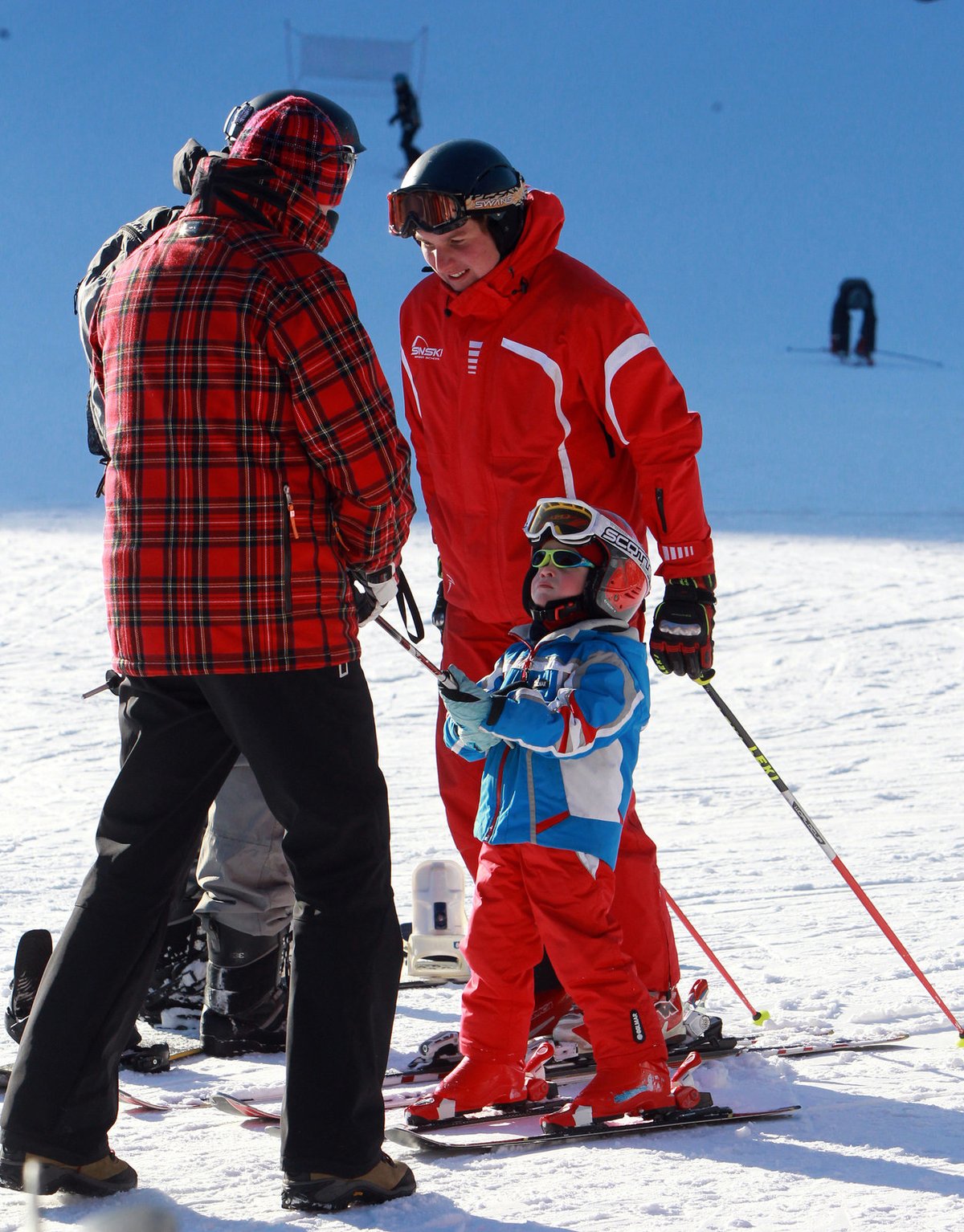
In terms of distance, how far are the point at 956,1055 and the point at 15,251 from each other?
20.6m

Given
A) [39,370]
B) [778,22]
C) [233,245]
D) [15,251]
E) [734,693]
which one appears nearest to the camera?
[233,245]

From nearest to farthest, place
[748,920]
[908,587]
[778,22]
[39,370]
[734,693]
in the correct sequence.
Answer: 1. [748,920]
2. [734,693]
3. [908,587]
4. [39,370]
5. [778,22]

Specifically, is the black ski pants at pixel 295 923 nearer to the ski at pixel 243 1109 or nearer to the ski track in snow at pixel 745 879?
the ski track in snow at pixel 745 879

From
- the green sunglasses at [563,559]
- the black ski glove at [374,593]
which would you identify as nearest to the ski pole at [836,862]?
the green sunglasses at [563,559]

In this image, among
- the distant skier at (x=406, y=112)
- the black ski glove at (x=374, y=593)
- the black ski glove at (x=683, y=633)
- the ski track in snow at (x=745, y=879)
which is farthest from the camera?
the distant skier at (x=406, y=112)

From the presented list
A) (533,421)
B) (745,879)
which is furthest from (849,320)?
(533,421)

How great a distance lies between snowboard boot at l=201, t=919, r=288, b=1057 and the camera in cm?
264

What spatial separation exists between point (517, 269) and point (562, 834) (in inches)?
38.8

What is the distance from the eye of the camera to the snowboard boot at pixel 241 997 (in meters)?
2.64

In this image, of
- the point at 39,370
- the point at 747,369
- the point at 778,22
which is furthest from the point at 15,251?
the point at 778,22

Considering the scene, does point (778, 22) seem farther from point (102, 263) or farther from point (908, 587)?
point (102, 263)

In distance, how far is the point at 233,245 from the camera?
1899 millimetres

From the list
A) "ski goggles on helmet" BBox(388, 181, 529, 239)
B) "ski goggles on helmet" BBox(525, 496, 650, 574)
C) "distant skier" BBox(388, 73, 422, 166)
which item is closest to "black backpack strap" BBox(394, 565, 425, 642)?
"ski goggles on helmet" BBox(525, 496, 650, 574)

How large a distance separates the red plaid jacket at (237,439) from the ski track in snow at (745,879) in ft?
2.45
